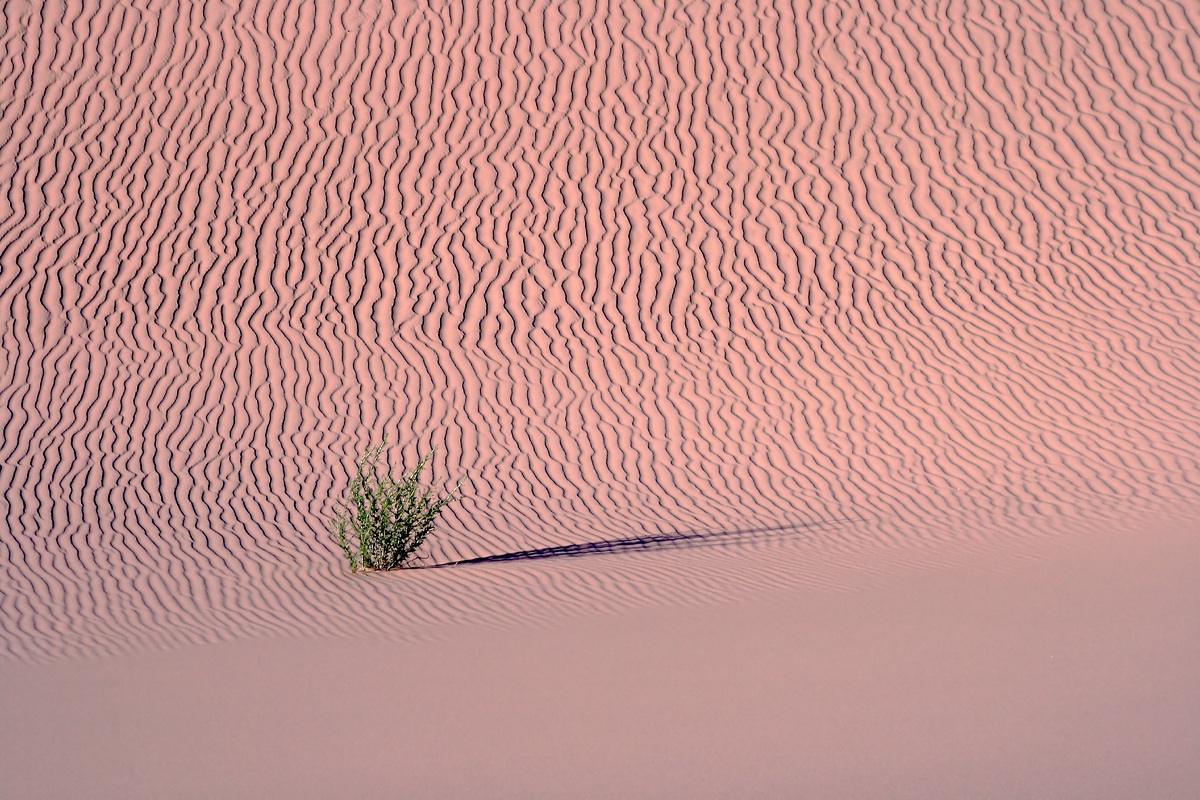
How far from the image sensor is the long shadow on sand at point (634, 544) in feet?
25.4

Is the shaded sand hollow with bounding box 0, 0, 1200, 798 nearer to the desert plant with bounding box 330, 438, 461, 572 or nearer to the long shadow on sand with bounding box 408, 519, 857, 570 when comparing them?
the long shadow on sand with bounding box 408, 519, 857, 570

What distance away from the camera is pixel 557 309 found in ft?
42.3

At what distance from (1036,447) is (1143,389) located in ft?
5.85

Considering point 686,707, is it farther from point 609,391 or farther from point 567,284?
point 567,284

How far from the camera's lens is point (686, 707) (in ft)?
16.4

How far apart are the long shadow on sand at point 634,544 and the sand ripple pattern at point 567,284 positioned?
0.19 meters

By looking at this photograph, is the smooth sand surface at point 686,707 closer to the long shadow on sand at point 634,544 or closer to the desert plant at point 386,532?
the long shadow on sand at point 634,544

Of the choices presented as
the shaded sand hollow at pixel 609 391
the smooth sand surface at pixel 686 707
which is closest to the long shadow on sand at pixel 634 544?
the shaded sand hollow at pixel 609 391

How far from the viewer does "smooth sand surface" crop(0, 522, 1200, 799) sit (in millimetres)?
4293

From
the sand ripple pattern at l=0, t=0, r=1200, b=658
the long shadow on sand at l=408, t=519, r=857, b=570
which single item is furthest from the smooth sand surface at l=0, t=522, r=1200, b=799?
the long shadow on sand at l=408, t=519, r=857, b=570

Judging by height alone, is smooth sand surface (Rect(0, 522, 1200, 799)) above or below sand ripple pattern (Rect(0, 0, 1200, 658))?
below

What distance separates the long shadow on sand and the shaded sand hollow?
60 mm

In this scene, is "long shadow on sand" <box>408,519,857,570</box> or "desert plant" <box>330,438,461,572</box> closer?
"desert plant" <box>330,438,461,572</box>

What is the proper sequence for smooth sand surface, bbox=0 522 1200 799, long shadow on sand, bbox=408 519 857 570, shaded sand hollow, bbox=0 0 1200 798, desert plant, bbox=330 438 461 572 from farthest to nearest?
1. long shadow on sand, bbox=408 519 857 570
2. desert plant, bbox=330 438 461 572
3. shaded sand hollow, bbox=0 0 1200 798
4. smooth sand surface, bbox=0 522 1200 799
